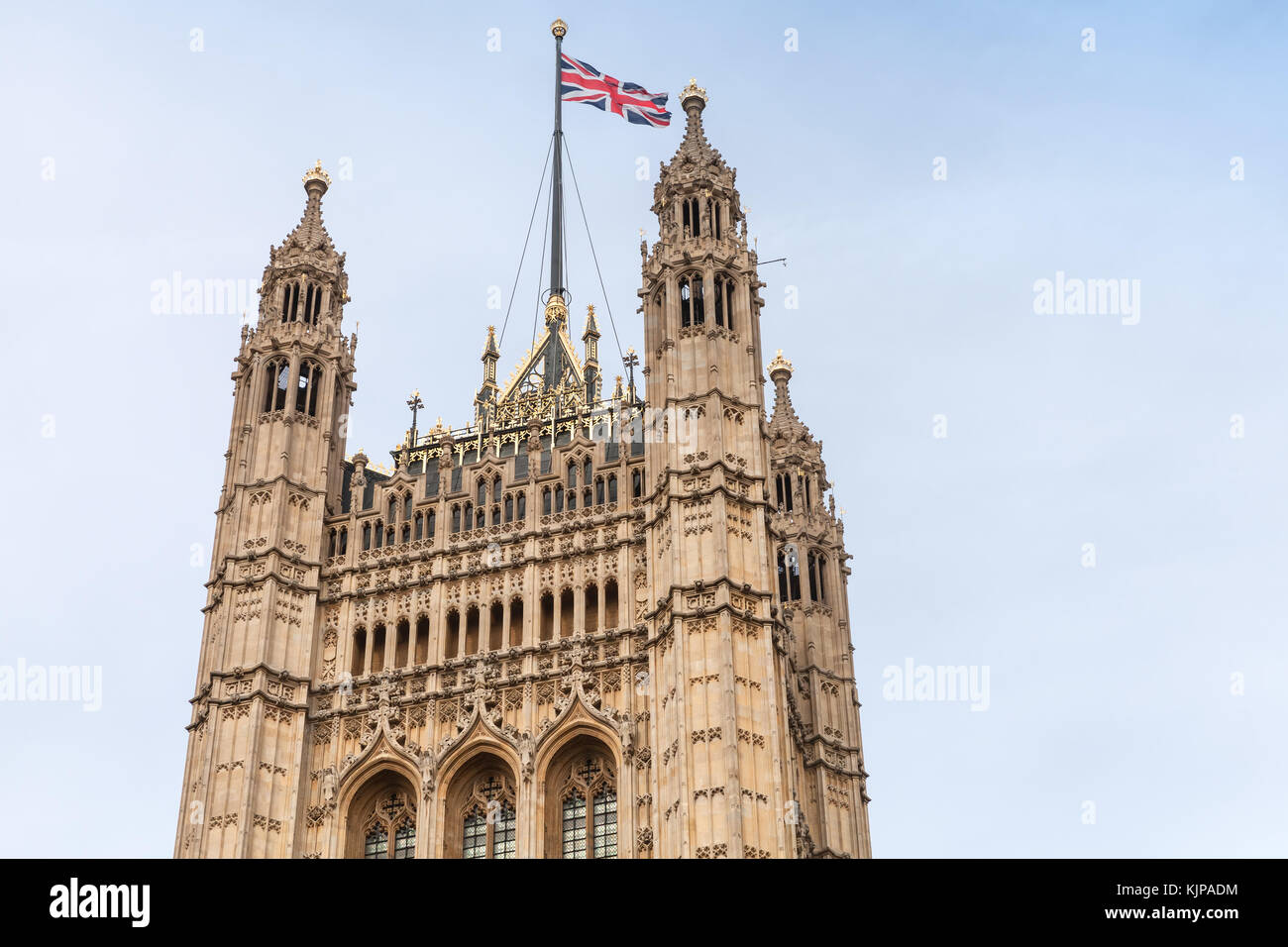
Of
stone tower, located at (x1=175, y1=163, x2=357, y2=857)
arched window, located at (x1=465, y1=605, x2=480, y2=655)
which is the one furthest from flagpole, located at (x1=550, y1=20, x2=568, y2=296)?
arched window, located at (x1=465, y1=605, x2=480, y2=655)

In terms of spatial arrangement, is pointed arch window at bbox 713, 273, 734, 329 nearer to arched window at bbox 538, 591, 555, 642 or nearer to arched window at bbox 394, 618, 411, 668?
arched window at bbox 538, 591, 555, 642

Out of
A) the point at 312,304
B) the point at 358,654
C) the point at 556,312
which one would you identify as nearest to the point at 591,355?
the point at 556,312

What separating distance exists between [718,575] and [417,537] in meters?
11.2

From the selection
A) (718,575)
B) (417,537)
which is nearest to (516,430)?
(417,537)

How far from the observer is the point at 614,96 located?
6800cm

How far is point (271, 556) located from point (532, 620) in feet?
27.0

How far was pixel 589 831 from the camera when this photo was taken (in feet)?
170

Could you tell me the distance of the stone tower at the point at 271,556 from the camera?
52250mm

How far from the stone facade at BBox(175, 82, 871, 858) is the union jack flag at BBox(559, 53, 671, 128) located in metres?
3.74

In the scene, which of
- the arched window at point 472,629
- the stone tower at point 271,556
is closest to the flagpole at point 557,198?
the stone tower at point 271,556

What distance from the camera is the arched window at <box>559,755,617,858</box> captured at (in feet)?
170

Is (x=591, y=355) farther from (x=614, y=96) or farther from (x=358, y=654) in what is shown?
(x=358, y=654)

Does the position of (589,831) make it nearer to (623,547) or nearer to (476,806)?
(476,806)
